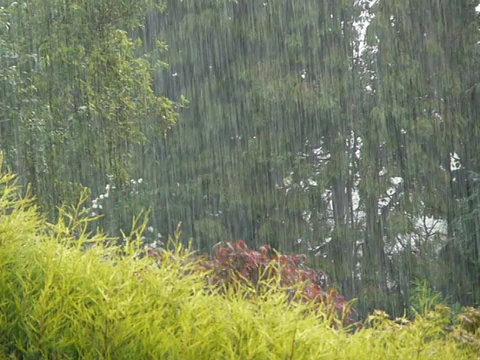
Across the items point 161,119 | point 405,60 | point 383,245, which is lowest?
point 383,245

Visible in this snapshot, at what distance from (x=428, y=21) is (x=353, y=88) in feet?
6.01

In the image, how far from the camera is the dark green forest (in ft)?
48.7

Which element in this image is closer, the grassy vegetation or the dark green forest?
the grassy vegetation

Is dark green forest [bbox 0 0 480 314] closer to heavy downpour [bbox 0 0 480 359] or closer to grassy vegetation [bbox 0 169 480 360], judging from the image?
heavy downpour [bbox 0 0 480 359]

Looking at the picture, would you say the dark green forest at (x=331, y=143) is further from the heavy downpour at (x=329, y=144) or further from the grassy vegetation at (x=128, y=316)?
the grassy vegetation at (x=128, y=316)

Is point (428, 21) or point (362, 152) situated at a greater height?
point (428, 21)

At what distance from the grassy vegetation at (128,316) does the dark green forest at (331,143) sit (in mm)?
11599

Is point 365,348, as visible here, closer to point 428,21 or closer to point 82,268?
point 82,268

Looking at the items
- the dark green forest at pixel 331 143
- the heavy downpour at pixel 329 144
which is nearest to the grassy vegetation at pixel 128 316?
the heavy downpour at pixel 329 144

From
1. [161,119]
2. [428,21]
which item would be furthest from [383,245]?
[161,119]

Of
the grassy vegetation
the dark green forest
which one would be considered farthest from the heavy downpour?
the grassy vegetation

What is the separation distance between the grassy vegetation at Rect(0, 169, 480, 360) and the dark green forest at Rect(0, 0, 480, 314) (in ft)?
38.1

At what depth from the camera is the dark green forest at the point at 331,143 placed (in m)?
14.8

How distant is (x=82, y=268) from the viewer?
2570mm
